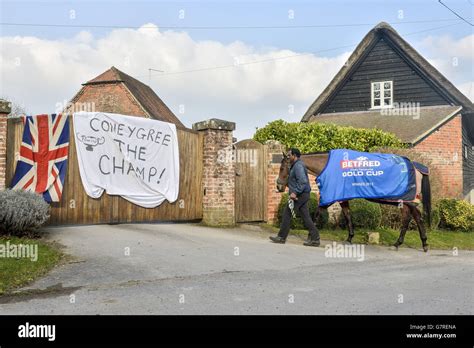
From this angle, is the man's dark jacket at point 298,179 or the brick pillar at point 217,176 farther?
the brick pillar at point 217,176

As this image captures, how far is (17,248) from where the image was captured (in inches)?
313

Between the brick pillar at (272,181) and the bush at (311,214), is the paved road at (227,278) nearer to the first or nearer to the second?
the bush at (311,214)

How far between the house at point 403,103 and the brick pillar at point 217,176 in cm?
1035

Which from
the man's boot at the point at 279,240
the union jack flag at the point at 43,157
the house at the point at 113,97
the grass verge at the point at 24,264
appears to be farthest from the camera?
the house at the point at 113,97

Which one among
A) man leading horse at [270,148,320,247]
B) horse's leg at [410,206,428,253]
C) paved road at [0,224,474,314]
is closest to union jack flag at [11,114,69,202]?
paved road at [0,224,474,314]


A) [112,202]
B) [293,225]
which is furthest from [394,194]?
[112,202]

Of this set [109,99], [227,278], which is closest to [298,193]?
[227,278]

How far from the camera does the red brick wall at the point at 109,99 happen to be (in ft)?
105

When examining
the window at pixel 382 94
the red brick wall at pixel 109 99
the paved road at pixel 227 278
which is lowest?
the paved road at pixel 227 278

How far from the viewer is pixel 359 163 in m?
10.9

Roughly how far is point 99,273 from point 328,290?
3.14 meters

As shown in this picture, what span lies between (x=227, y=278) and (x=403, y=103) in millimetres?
19338

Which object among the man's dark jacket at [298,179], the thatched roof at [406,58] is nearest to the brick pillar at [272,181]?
the man's dark jacket at [298,179]
